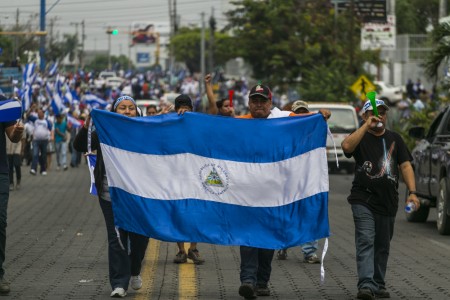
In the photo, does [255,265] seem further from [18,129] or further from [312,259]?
[312,259]

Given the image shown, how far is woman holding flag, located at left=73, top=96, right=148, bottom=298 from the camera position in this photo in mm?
11008

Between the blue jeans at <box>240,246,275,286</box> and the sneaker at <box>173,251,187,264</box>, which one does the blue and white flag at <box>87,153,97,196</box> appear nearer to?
the blue jeans at <box>240,246,275,286</box>

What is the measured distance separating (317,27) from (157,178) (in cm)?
5102

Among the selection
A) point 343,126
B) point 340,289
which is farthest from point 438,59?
point 340,289

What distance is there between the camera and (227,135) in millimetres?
11172

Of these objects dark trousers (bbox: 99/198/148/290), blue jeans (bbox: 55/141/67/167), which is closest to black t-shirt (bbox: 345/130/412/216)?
dark trousers (bbox: 99/198/148/290)

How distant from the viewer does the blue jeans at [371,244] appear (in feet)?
35.5

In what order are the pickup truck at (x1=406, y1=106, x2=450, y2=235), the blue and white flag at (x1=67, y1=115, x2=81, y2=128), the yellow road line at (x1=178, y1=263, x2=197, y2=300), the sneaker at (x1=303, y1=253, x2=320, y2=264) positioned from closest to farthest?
the yellow road line at (x1=178, y1=263, x2=197, y2=300) → the sneaker at (x1=303, y1=253, x2=320, y2=264) → the pickup truck at (x1=406, y1=106, x2=450, y2=235) → the blue and white flag at (x1=67, y1=115, x2=81, y2=128)

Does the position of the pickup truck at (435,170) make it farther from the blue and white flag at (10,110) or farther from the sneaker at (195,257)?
the blue and white flag at (10,110)

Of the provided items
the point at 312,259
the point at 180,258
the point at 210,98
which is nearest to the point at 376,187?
the point at 312,259

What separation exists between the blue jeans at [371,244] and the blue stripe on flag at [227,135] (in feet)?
2.51

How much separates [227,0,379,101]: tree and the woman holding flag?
45503 mm

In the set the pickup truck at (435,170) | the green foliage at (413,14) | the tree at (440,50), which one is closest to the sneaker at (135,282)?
the pickup truck at (435,170)

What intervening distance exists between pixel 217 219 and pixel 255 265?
2.05 feet
